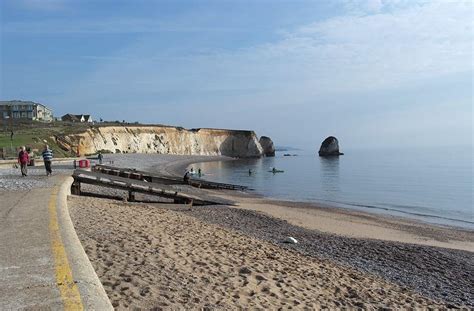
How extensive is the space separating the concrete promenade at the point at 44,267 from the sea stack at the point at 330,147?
134 metres

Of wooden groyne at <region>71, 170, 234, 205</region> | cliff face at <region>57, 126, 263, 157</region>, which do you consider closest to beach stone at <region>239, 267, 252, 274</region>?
wooden groyne at <region>71, 170, 234, 205</region>

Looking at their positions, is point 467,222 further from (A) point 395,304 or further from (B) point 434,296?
(A) point 395,304

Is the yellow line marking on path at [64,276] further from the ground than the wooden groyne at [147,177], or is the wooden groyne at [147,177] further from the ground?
the yellow line marking on path at [64,276]

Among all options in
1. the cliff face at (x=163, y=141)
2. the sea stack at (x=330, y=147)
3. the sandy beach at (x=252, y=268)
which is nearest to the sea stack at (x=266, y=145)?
the cliff face at (x=163, y=141)

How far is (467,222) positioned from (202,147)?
106963mm

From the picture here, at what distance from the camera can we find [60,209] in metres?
10.5

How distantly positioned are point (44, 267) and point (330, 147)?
453 feet

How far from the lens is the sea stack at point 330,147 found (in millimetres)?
138875

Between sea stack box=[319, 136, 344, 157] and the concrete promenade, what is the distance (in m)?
134

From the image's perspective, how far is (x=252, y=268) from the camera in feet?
27.6

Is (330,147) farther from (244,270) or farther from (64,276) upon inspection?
(64,276)

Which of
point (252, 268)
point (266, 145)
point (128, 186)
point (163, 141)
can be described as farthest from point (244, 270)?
point (266, 145)

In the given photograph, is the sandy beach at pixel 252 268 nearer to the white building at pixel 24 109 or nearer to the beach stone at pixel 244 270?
the beach stone at pixel 244 270

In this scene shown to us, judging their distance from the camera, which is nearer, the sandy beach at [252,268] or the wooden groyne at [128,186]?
the sandy beach at [252,268]
